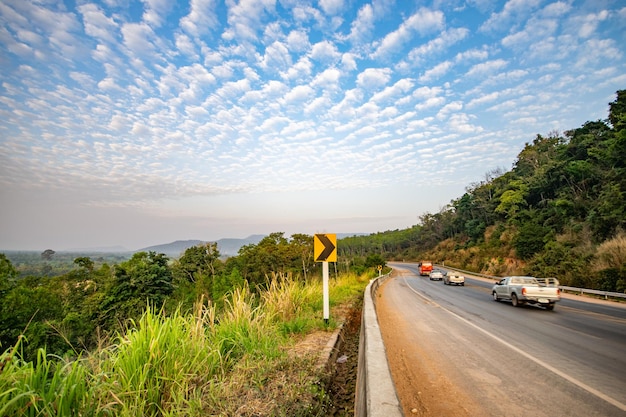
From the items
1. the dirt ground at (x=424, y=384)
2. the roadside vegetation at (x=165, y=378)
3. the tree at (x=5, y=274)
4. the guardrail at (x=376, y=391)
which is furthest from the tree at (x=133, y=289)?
the guardrail at (x=376, y=391)

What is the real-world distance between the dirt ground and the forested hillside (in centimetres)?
1889

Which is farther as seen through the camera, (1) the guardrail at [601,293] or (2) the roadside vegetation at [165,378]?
(1) the guardrail at [601,293]

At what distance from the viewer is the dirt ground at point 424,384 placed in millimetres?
4031

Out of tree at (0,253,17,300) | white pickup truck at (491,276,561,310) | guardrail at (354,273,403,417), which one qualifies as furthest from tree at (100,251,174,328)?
guardrail at (354,273,403,417)

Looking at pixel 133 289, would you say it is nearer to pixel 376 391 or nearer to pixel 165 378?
Result: pixel 165 378

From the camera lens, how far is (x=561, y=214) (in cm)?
3609

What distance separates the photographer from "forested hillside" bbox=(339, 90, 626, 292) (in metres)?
23.7

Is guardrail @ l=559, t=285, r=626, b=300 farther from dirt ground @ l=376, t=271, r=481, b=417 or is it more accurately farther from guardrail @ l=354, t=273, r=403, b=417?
guardrail @ l=354, t=273, r=403, b=417

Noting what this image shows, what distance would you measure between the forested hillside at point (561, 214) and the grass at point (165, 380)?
74.4 ft

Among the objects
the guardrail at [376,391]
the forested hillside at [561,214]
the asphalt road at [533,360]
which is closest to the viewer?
the guardrail at [376,391]

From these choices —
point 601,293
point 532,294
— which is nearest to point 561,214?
point 601,293

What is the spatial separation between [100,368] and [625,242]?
2757 centimetres

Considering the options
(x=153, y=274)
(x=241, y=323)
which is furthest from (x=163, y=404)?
(x=153, y=274)

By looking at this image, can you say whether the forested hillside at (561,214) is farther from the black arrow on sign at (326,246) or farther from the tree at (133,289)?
the tree at (133,289)
